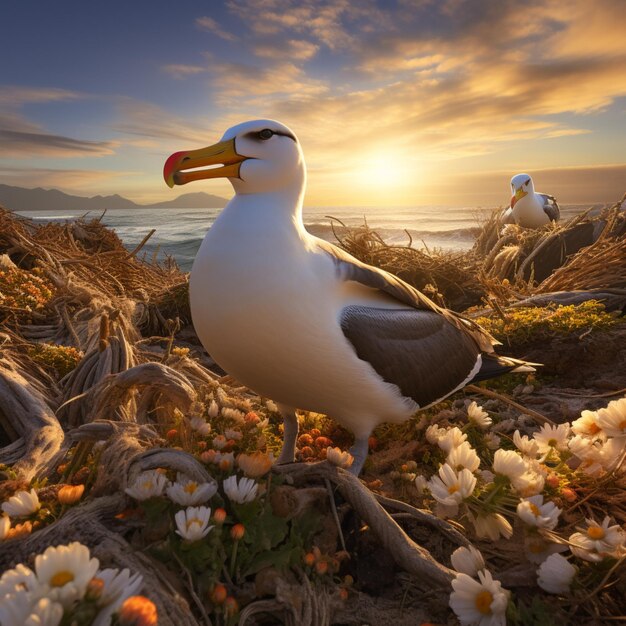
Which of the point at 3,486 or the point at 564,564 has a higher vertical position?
the point at 3,486

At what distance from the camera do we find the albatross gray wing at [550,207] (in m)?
19.1

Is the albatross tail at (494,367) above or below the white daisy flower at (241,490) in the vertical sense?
below

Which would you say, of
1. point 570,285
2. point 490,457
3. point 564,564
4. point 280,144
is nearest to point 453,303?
point 570,285

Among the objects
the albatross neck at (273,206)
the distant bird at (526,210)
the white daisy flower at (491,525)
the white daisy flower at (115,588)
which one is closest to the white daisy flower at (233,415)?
the albatross neck at (273,206)

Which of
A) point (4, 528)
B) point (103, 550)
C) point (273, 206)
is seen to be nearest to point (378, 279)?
point (273, 206)

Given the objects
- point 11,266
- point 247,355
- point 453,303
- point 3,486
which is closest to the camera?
point 3,486

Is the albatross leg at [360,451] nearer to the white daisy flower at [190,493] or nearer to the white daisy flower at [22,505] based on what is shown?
the white daisy flower at [190,493]

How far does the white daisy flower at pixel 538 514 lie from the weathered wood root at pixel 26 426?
2.39 m

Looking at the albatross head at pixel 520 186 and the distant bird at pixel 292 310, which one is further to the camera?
the albatross head at pixel 520 186

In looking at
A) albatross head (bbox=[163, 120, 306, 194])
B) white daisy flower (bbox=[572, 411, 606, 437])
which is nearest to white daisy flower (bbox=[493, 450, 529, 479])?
white daisy flower (bbox=[572, 411, 606, 437])

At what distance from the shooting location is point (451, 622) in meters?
1.93

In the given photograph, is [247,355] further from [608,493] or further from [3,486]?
[608,493]

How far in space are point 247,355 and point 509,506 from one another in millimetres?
1433

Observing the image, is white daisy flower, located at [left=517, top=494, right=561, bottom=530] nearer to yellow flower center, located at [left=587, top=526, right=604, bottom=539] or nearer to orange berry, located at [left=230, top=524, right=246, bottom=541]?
yellow flower center, located at [left=587, top=526, right=604, bottom=539]
